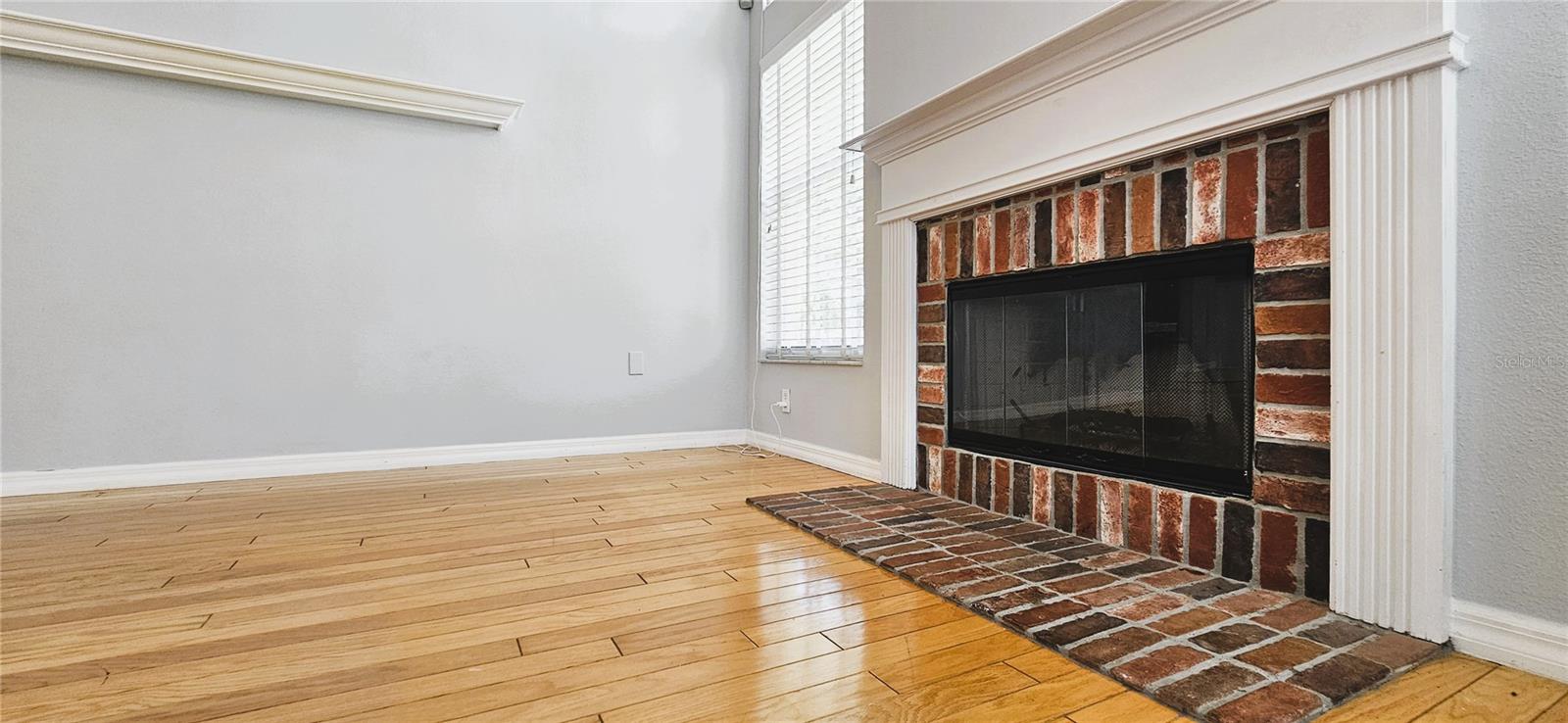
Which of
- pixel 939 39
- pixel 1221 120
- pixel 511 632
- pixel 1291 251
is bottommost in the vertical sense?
pixel 511 632

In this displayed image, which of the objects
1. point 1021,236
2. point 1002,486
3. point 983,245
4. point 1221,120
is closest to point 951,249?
point 983,245

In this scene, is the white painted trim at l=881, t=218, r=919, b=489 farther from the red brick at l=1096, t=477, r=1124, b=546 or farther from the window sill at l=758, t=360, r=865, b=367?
the red brick at l=1096, t=477, r=1124, b=546

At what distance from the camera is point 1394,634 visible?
1.17 m

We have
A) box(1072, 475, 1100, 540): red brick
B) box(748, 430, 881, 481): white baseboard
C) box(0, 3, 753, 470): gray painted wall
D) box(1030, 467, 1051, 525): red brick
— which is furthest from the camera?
box(748, 430, 881, 481): white baseboard

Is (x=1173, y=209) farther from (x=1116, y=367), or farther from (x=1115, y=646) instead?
(x=1115, y=646)

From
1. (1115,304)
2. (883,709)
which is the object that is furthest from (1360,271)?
(883,709)

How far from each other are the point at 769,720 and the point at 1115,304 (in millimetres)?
1383

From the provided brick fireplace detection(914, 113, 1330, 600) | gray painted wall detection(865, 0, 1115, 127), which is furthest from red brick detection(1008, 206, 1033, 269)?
gray painted wall detection(865, 0, 1115, 127)

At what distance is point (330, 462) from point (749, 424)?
76.7 inches

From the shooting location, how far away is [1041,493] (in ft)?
6.34

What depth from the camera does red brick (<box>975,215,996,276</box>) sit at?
213 centimetres

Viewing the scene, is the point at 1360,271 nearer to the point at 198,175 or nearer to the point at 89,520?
the point at 89,520

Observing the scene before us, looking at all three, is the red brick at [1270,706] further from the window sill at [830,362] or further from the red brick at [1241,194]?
the window sill at [830,362]

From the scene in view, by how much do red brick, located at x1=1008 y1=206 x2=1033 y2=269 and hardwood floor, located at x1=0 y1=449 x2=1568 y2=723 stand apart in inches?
39.8
